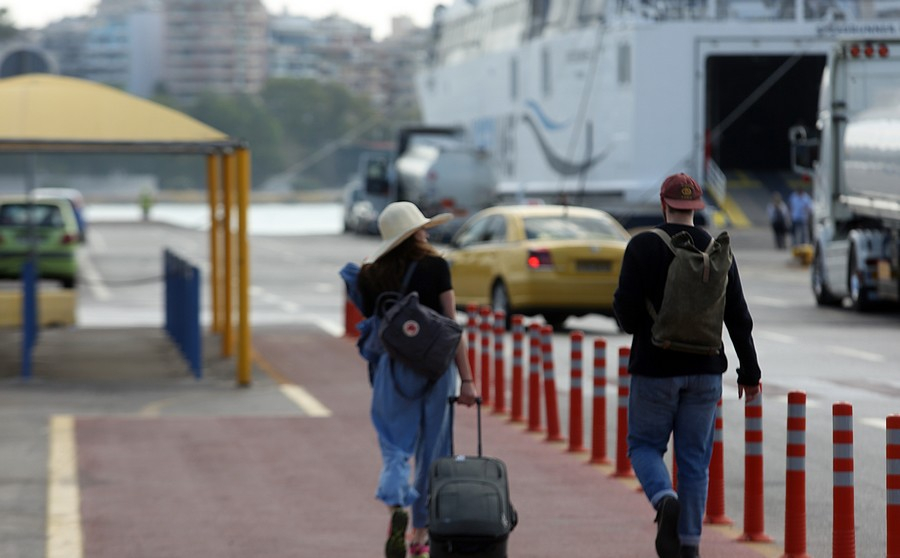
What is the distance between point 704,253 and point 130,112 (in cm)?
1100

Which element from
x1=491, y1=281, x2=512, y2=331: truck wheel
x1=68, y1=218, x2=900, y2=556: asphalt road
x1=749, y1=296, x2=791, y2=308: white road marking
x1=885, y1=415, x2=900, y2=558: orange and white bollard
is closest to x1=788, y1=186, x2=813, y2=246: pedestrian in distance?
x1=68, y1=218, x2=900, y2=556: asphalt road

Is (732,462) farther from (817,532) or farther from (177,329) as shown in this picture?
(177,329)

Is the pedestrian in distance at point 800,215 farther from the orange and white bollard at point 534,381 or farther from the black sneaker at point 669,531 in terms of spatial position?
the black sneaker at point 669,531

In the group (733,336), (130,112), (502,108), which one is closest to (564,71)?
(502,108)

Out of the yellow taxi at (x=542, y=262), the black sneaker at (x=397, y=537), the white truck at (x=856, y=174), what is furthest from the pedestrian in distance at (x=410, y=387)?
the white truck at (x=856, y=174)

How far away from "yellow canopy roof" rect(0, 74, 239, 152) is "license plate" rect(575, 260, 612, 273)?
18.9ft

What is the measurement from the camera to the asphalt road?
11086 millimetres

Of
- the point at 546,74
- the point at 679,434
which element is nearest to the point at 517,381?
the point at 679,434

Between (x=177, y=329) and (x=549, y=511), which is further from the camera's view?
(x=177, y=329)

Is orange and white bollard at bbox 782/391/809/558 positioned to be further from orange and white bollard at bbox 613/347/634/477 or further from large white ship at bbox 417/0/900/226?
large white ship at bbox 417/0/900/226

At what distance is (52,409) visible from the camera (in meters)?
15.5

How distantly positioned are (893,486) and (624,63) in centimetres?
4622

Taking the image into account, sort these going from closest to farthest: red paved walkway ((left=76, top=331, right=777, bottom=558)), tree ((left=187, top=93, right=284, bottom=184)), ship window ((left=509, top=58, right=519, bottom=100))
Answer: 1. red paved walkway ((left=76, top=331, right=777, bottom=558))
2. ship window ((left=509, top=58, right=519, bottom=100))
3. tree ((left=187, top=93, right=284, bottom=184))

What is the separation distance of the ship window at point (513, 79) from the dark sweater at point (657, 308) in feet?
191
